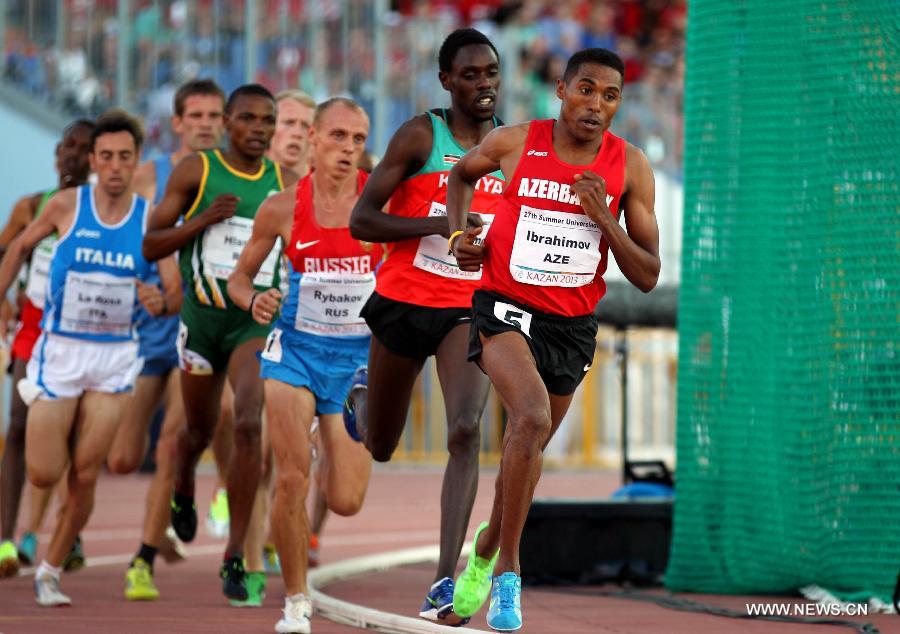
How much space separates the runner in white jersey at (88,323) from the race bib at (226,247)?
31cm

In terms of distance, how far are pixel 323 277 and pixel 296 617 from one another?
1.77 metres

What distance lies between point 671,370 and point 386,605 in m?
13.2

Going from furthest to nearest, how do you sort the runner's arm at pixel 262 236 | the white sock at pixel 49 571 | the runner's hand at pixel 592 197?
1. the white sock at pixel 49 571
2. the runner's arm at pixel 262 236
3. the runner's hand at pixel 592 197

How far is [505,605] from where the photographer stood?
7184 millimetres

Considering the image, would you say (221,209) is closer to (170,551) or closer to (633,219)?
(170,551)

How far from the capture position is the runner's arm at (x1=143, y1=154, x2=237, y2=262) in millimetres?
10047

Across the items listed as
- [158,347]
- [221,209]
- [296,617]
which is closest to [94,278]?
[221,209]

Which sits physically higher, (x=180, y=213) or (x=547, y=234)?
(x=180, y=213)

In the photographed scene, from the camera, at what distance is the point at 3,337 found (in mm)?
12359

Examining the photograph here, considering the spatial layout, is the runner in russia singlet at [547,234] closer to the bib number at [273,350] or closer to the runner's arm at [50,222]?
the bib number at [273,350]

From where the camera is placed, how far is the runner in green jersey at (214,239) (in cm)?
1009

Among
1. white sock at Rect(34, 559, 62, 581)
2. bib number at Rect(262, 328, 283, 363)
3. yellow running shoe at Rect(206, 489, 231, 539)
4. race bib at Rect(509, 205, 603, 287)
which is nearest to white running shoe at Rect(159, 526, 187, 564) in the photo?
yellow running shoe at Rect(206, 489, 231, 539)

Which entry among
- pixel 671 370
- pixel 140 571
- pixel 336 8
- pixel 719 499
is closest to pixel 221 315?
pixel 140 571

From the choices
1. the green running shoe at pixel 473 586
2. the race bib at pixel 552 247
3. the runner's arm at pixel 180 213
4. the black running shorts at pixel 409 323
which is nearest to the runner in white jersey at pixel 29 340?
the runner's arm at pixel 180 213
